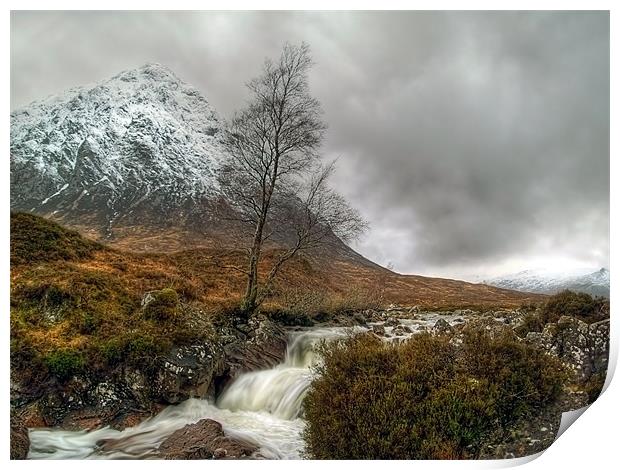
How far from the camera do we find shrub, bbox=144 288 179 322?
7336 mm

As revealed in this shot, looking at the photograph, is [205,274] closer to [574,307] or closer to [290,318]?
[290,318]

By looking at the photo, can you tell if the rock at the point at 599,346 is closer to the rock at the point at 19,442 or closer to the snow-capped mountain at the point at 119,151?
the snow-capped mountain at the point at 119,151

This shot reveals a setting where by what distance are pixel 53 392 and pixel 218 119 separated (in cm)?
558

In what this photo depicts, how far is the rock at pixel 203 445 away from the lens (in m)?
5.57

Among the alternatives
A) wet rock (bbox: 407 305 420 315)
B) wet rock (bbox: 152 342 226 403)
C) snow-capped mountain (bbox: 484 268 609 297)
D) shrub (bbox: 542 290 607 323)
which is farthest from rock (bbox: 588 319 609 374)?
wet rock (bbox: 407 305 420 315)

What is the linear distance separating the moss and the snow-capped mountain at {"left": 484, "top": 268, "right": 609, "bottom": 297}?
29.6 feet

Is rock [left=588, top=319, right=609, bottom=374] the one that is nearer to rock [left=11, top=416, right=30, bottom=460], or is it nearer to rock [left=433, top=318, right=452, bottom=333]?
rock [left=433, top=318, right=452, bottom=333]

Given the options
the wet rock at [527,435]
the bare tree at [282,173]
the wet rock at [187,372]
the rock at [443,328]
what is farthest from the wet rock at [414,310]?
the wet rock at [527,435]

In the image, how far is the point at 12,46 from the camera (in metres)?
7.07

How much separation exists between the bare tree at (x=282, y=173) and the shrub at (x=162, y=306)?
6.44ft

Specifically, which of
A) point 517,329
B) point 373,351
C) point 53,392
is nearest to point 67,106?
point 53,392
